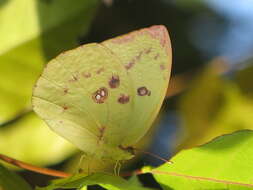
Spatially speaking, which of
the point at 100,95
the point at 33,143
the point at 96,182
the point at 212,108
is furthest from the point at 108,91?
the point at 212,108

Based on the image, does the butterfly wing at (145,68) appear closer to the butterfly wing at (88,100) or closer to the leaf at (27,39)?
the butterfly wing at (88,100)

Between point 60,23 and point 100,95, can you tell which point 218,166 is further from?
point 60,23

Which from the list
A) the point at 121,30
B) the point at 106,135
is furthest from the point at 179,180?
the point at 121,30

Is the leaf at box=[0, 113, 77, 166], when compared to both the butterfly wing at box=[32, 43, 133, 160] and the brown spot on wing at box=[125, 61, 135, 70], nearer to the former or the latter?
the butterfly wing at box=[32, 43, 133, 160]

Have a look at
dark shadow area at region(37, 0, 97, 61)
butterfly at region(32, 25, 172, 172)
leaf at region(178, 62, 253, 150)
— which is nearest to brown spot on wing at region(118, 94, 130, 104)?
butterfly at region(32, 25, 172, 172)

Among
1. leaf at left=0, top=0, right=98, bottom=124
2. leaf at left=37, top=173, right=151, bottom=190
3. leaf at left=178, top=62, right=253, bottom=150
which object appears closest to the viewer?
leaf at left=37, top=173, right=151, bottom=190

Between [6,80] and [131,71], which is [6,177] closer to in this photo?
[131,71]
